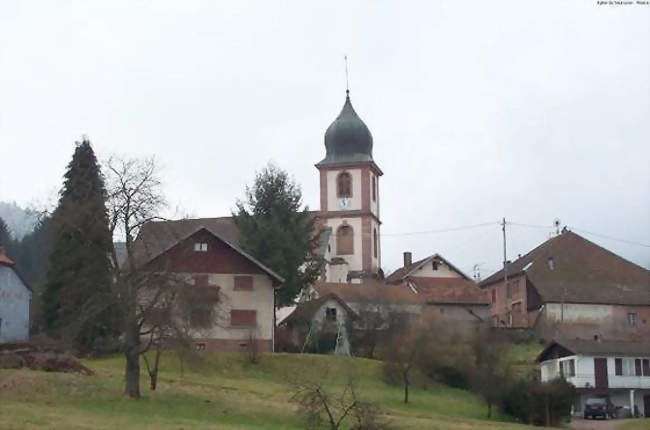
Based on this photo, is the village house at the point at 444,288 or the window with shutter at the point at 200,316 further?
the village house at the point at 444,288

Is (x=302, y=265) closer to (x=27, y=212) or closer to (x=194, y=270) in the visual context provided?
(x=194, y=270)

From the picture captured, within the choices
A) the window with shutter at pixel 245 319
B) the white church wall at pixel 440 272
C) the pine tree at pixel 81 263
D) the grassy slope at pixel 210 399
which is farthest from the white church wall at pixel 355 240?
the pine tree at pixel 81 263

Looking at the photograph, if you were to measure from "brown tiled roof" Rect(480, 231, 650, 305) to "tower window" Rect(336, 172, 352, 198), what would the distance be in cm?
2542

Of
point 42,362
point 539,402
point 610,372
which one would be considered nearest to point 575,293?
point 610,372

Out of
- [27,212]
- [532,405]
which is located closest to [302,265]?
[532,405]

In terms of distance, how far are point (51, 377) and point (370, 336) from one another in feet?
85.0

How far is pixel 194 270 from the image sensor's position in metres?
57.6

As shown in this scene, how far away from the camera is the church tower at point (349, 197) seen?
104m

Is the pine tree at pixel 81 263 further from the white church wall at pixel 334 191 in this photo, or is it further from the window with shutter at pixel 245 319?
the white church wall at pixel 334 191

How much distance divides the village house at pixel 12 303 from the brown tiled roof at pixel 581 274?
35786mm

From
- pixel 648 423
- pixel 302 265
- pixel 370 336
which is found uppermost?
pixel 302 265

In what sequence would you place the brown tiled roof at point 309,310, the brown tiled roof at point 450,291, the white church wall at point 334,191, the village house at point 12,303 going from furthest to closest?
the white church wall at point 334,191 < the brown tiled roof at point 450,291 < the brown tiled roof at point 309,310 < the village house at point 12,303

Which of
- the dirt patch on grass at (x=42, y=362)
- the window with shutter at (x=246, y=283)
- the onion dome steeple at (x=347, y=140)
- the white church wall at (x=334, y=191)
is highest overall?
the onion dome steeple at (x=347, y=140)

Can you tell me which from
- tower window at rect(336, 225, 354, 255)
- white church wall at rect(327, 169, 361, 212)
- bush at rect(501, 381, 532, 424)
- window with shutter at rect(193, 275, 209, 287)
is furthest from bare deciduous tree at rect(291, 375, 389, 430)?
white church wall at rect(327, 169, 361, 212)
